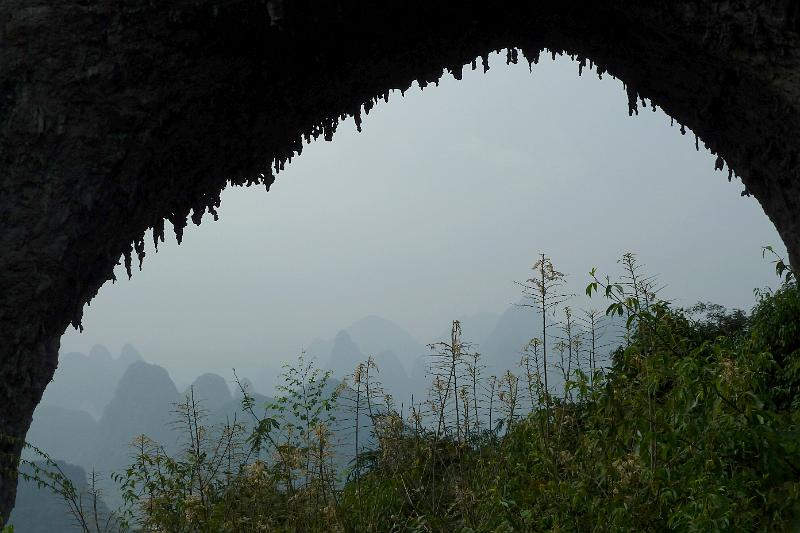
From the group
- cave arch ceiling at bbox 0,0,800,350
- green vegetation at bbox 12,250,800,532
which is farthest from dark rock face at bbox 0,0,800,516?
green vegetation at bbox 12,250,800,532

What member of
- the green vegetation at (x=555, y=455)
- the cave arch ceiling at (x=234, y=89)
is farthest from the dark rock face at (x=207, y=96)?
the green vegetation at (x=555, y=455)

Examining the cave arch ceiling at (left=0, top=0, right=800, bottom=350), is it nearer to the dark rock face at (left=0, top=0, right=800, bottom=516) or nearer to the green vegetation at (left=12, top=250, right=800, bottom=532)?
the dark rock face at (left=0, top=0, right=800, bottom=516)

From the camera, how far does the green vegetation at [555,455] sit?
10.0 feet

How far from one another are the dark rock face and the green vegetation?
1.46m

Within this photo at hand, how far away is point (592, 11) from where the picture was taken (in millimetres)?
4445

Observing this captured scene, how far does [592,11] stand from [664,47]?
606mm

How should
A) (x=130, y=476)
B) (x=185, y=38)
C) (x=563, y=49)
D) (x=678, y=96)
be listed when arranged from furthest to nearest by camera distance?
(x=130, y=476)
(x=563, y=49)
(x=678, y=96)
(x=185, y=38)

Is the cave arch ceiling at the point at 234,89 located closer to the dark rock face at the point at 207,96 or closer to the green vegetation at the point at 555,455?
the dark rock face at the point at 207,96

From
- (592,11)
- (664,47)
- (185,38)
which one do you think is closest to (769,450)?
(664,47)

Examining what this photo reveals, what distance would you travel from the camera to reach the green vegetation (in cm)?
306

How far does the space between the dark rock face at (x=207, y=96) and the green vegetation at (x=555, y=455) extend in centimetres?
146

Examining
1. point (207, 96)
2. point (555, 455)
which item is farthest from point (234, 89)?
point (555, 455)

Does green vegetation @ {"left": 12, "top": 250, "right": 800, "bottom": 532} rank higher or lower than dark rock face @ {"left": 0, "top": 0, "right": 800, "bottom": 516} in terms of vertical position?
lower

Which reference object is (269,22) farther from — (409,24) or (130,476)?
(130,476)
